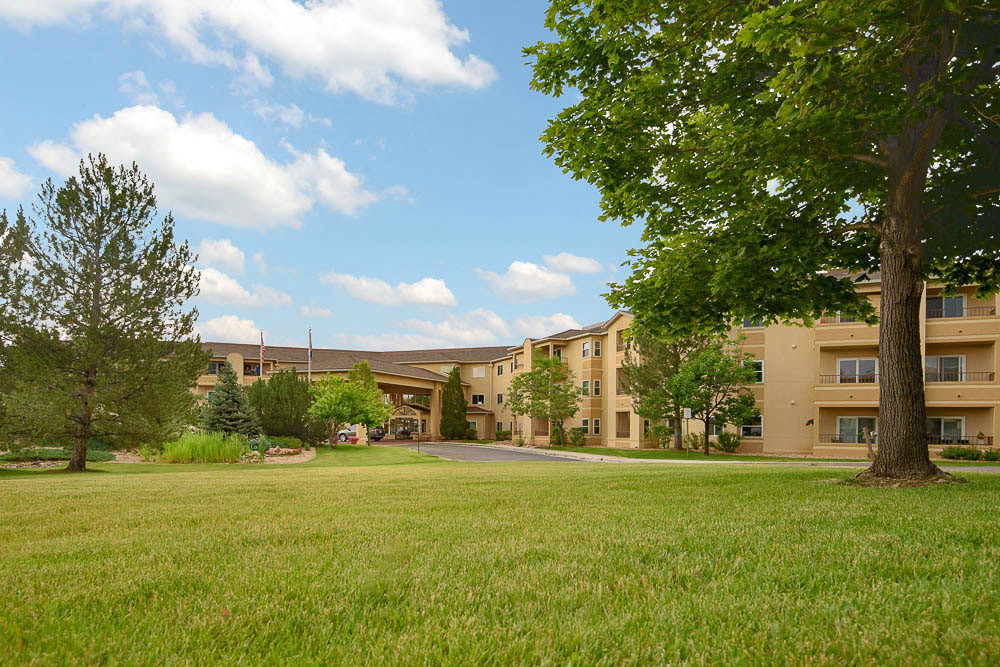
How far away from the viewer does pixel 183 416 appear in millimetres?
24203

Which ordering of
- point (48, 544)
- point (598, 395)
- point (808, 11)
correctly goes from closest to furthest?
point (48, 544), point (808, 11), point (598, 395)

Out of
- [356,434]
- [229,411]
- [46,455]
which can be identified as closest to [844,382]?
[229,411]

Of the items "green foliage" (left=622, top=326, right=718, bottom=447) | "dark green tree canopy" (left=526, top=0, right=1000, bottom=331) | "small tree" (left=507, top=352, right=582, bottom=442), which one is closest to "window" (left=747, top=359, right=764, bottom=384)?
"green foliage" (left=622, top=326, right=718, bottom=447)

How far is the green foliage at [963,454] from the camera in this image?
3106cm

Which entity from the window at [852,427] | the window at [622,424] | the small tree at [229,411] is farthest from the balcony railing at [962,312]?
the small tree at [229,411]

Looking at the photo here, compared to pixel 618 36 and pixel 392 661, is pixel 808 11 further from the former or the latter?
pixel 392 661

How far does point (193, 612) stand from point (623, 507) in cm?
516

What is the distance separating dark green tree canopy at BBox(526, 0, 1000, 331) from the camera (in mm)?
10234

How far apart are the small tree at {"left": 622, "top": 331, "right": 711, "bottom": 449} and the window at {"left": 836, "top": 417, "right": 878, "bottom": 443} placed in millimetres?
8422

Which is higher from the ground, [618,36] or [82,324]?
[618,36]

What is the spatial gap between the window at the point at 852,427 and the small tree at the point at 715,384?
5.18 metres

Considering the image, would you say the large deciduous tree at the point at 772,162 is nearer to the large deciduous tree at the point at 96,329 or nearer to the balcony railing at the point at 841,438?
the large deciduous tree at the point at 96,329

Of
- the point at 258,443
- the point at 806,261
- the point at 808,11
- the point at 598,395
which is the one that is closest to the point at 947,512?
the point at 806,261

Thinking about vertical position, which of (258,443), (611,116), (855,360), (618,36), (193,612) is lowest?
(258,443)
